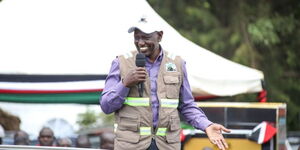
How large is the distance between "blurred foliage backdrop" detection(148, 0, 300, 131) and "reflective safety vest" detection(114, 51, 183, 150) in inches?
337

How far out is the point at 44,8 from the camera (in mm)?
9273

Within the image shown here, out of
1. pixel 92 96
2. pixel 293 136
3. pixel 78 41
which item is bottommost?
pixel 293 136

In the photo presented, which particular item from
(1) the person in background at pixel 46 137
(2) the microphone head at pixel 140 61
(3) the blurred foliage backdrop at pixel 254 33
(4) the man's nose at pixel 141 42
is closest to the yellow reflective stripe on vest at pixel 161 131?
(2) the microphone head at pixel 140 61

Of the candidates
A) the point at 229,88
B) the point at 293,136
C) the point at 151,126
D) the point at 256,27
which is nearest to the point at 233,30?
the point at 256,27

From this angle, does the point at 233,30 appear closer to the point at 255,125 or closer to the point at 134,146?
the point at 255,125

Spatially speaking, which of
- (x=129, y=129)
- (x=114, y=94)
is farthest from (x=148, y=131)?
(x=114, y=94)

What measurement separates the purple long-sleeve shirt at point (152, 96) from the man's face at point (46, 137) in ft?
12.8

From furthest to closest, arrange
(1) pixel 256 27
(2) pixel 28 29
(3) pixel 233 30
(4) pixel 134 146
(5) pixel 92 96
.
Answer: (3) pixel 233 30
(1) pixel 256 27
(2) pixel 28 29
(5) pixel 92 96
(4) pixel 134 146

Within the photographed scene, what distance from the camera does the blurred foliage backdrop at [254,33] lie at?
1471cm

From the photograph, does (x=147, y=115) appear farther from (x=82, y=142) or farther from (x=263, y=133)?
(x=82, y=142)

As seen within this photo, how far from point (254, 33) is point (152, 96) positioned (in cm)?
867

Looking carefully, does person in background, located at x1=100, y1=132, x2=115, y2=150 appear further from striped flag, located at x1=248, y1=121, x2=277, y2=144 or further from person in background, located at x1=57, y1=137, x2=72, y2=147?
striped flag, located at x1=248, y1=121, x2=277, y2=144

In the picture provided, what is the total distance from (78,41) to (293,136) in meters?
4.98

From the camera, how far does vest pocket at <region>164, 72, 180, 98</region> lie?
5.77m
